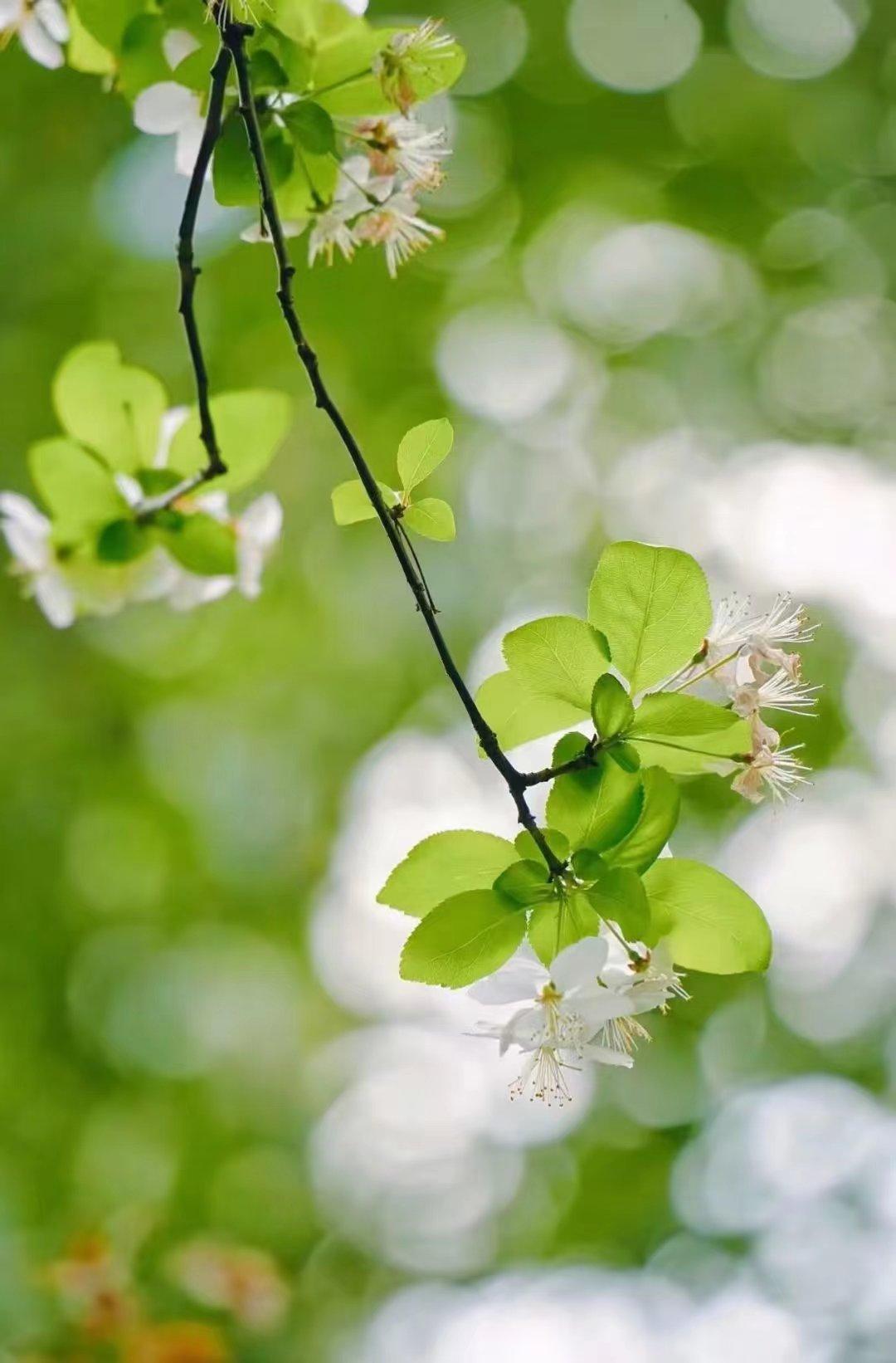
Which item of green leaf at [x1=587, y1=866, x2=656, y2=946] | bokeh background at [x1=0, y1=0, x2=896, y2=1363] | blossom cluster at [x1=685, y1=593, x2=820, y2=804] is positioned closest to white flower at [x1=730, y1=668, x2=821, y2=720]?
blossom cluster at [x1=685, y1=593, x2=820, y2=804]

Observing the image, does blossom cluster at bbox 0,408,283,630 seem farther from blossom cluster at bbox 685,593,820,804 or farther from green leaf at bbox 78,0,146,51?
blossom cluster at bbox 685,593,820,804

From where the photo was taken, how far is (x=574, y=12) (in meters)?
3.87

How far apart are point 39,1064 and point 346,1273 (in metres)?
1.22

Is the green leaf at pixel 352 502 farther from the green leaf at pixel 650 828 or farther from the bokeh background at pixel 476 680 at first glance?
the bokeh background at pixel 476 680

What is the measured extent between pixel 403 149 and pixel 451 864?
489mm

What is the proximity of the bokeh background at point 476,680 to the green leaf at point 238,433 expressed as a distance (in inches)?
111

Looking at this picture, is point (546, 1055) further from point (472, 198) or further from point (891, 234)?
point (891, 234)

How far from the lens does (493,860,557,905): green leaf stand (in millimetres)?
676

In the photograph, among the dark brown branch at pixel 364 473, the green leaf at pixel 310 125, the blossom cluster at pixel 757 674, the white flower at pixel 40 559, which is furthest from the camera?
the white flower at pixel 40 559

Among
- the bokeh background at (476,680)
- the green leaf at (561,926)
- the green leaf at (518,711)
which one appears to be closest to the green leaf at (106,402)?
the green leaf at (518,711)

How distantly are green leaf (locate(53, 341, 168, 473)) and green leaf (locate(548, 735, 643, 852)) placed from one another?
0.49 m

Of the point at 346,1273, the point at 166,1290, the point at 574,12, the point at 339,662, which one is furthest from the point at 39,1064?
the point at 574,12

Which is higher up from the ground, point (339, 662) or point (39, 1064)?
point (339, 662)

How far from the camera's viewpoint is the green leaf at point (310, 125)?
0.83 metres
